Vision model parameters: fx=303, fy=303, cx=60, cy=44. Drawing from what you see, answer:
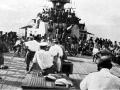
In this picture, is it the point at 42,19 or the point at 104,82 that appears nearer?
the point at 104,82

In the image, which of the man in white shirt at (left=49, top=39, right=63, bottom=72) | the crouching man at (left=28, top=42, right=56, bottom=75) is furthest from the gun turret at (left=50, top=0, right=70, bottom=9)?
the crouching man at (left=28, top=42, right=56, bottom=75)

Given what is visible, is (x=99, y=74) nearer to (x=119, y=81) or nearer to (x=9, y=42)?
(x=119, y=81)

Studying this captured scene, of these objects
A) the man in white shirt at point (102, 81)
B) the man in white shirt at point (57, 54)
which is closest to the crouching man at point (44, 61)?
the man in white shirt at point (57, 54)

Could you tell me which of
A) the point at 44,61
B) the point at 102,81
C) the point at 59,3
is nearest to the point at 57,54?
the point at 44,61

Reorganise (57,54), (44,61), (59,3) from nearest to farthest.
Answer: (44,61) → (57,54) → (59,3)

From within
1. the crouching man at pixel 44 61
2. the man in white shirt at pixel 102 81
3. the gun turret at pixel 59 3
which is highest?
the gun turret at pixel 59 3

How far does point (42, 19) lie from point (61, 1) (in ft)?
37.6

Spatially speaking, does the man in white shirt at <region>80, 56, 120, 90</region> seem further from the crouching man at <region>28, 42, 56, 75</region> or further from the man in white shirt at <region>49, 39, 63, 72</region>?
the man in white shirt at <region>49, 39, 63, 72</region>

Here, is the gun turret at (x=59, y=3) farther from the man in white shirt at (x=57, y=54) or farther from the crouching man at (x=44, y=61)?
the crouching man at (x=44, y=61)

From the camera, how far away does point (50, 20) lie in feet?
148

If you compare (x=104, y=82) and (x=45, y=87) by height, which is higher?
(x=104, y=82)

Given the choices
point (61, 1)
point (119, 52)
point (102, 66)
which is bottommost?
point (119, 52)

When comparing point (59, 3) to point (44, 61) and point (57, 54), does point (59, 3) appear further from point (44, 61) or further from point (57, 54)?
point (44, 61)

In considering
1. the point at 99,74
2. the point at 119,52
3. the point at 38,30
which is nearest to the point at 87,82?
the point at 99,74
